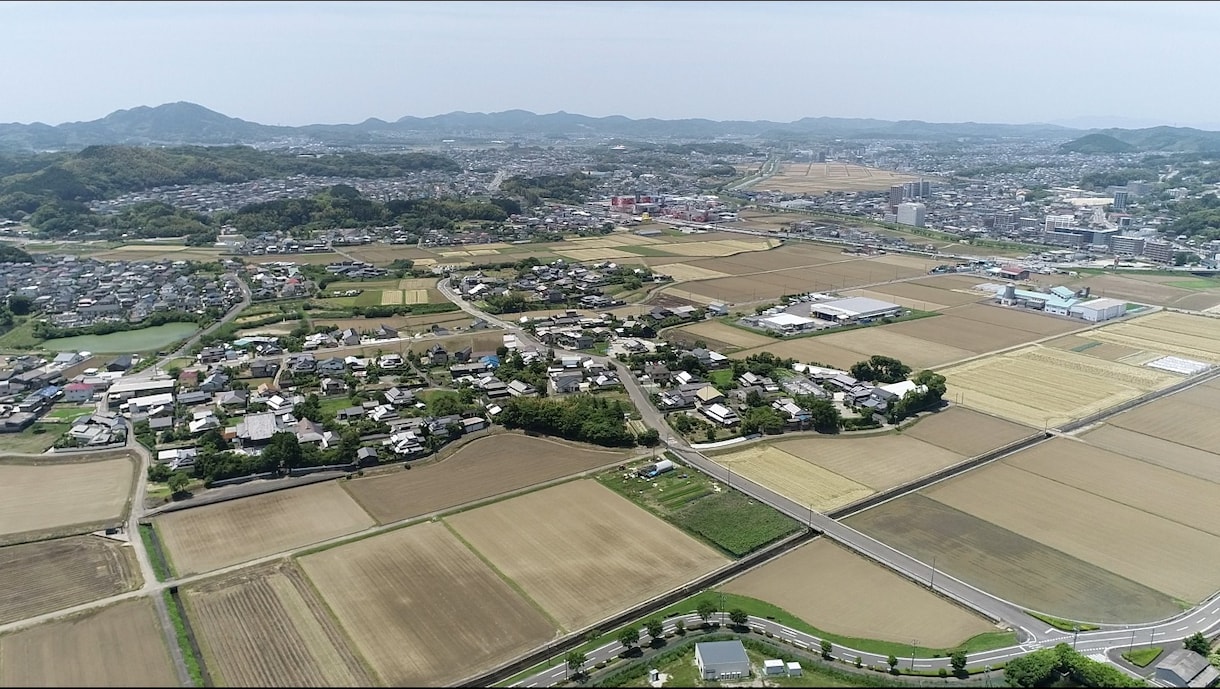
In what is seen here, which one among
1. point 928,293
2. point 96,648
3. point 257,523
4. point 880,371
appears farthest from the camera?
point 928,293

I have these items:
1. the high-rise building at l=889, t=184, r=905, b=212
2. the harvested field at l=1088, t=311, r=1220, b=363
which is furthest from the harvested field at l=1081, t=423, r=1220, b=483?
the high-rise building at l=889, t=184, r=905, b=212

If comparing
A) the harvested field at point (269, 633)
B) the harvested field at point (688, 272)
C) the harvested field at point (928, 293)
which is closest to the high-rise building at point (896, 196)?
the harvested field at point (928, 293)

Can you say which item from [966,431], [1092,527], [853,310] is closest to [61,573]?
[1092,527]

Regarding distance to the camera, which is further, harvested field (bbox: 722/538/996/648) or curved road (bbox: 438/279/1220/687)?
harvested field (bbox: 722/538/996/648)

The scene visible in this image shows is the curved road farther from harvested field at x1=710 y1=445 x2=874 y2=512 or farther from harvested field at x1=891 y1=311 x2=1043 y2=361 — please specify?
harvested field at x1=891 y1=311 x2=1043 y2=361

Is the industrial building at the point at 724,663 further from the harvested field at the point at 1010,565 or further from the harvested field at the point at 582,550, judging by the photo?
the harvested field at the point at 1010,565

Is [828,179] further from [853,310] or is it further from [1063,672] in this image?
[1063,672]
